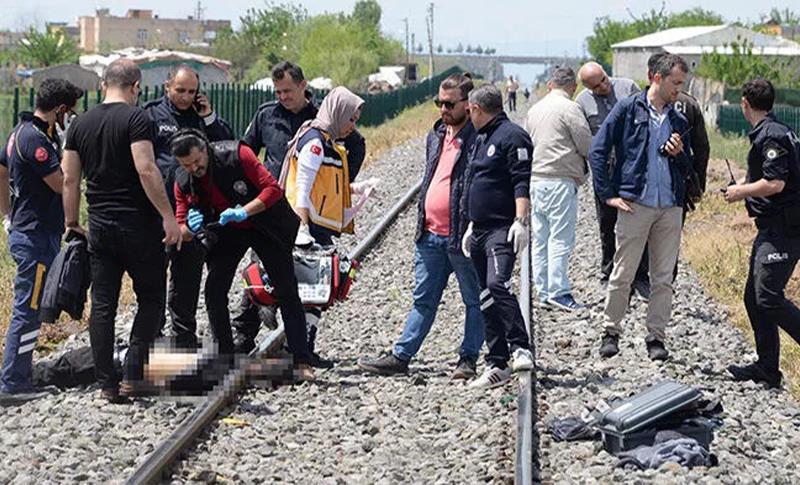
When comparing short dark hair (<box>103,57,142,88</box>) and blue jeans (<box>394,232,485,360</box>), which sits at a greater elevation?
short dark hair (<box>103,57,142,88</box>)

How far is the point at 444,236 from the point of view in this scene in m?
9.52

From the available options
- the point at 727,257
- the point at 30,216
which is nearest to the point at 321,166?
the point at 30,216

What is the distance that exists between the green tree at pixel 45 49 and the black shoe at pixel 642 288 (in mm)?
99389

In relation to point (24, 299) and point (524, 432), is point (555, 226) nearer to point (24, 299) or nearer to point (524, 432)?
point (524, 432)

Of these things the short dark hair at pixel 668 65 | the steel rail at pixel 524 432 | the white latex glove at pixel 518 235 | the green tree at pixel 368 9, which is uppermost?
the green tree at pixel 368 9

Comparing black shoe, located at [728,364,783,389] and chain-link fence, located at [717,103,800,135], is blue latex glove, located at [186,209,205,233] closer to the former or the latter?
black shoe, located at [728,364,783,389]

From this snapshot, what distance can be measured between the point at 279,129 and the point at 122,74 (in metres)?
1.71

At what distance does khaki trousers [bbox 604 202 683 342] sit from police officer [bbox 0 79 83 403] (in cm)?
Answer: 387

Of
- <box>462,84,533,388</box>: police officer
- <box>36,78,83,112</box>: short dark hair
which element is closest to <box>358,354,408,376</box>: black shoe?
<box>462,84,533,388</box>: police officer

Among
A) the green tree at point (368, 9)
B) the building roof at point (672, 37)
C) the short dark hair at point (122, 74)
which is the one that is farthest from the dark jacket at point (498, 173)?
the green tree at point (368, 9)

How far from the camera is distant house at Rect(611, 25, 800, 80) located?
84562 millimetres

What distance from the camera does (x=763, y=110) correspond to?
929 centimetres

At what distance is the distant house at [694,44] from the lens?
277 ft

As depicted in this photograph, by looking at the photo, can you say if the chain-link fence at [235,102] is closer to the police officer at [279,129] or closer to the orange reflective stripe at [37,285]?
the police officer at [279,129]
